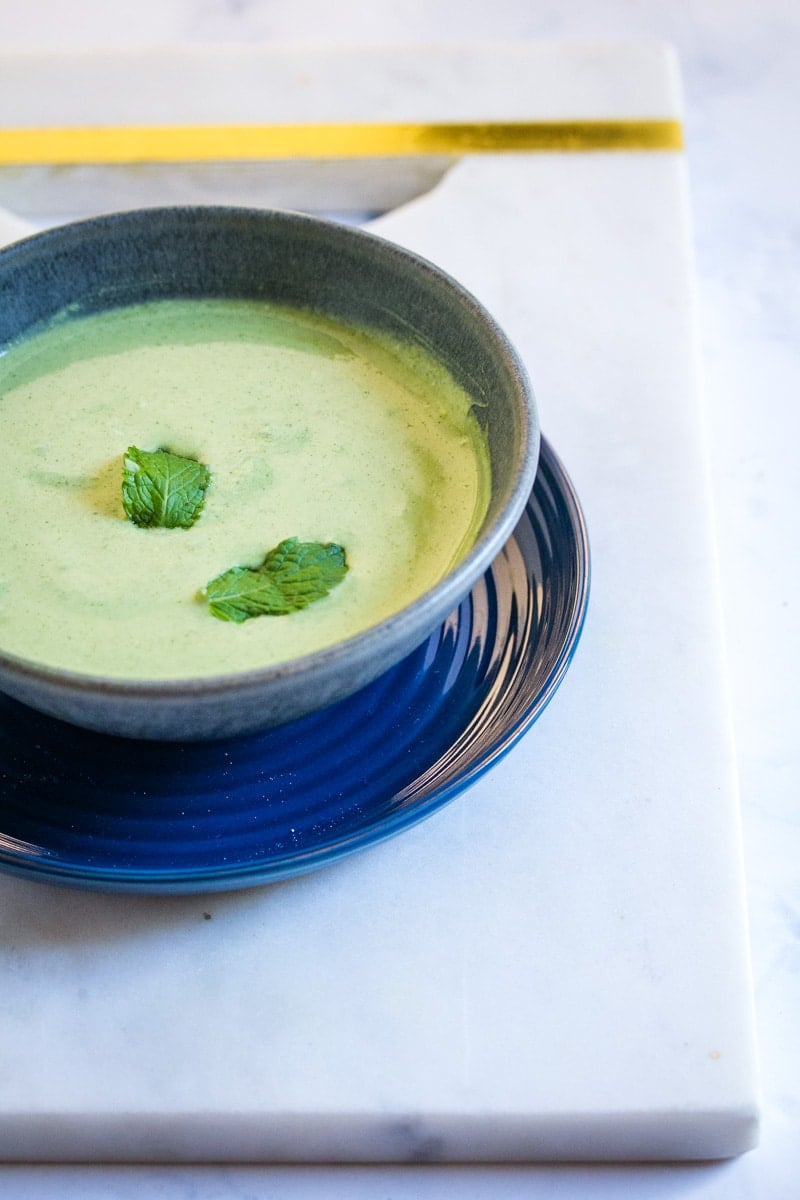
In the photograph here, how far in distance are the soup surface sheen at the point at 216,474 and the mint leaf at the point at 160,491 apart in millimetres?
12

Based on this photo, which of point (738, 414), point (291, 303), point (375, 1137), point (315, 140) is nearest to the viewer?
point (375, 1137)

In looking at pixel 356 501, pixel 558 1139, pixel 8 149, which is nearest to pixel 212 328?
pixel 356 501

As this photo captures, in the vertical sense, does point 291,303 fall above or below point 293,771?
above

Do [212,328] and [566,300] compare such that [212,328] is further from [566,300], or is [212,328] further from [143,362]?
[566,300]

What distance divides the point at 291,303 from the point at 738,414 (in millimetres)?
611

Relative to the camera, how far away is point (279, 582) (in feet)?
3.65

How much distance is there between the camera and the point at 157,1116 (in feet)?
3.21

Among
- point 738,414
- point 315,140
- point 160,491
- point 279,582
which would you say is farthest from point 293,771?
point 315,140

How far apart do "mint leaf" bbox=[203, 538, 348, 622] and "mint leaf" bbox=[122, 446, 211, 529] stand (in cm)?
8

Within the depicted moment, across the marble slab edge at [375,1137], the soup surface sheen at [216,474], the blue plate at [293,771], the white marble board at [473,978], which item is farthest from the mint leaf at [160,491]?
the marble slab edge at [375,1137]

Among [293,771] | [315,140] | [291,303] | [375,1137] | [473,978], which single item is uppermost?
[315,140]

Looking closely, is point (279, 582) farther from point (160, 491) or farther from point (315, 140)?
point (315, 140)

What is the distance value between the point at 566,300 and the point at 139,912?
37.1 inches

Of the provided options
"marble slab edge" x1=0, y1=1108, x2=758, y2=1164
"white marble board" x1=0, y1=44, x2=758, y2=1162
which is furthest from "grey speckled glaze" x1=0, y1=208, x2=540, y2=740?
"marble slab edge" x1=0, y1=1108, x2=758, y2=1164
